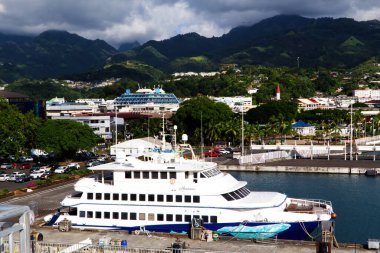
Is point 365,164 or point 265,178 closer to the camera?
point 265,178

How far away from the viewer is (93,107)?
146500 millimetres

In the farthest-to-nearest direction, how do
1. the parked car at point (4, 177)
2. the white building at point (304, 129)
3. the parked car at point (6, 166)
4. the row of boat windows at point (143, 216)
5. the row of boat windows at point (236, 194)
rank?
1. the white building at point (304, 129)
2. the parked car at point (6, 166)
3. the parked car at point (4, 177)
4. the row of boat windows at point (236, 194)
5. the row of boat windows at point (143, 216)

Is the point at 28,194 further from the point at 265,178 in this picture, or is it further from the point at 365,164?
the point at 365,164

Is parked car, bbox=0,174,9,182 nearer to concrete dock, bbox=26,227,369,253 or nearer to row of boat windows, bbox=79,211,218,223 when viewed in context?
row of boat windows, bbox=79,211,218,223

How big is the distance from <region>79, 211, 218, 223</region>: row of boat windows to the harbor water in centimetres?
995

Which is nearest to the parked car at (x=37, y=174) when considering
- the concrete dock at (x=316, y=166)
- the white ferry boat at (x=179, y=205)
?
the concrete dock at (x=316, y=166)

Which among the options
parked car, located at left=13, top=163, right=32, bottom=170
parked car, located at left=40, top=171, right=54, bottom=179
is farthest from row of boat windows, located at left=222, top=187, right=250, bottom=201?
parked car, located at left=13, top=163, right=32, bottom=170

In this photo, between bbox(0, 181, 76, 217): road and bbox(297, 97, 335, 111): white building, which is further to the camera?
bbox(297, 97, 335, 111): white building

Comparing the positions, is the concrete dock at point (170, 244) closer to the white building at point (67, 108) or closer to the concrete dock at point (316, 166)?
the concrete dock at point (316, 166)

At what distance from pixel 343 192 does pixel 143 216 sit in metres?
26.6

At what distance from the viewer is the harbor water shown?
115 feet

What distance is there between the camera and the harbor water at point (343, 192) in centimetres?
3497

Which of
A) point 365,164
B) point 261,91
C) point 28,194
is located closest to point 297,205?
point 28,194

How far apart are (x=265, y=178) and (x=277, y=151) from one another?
49.0ft
